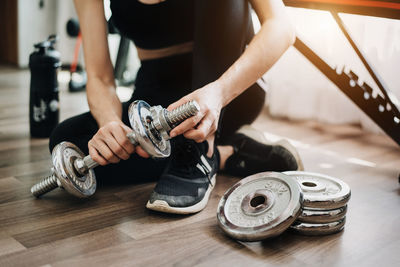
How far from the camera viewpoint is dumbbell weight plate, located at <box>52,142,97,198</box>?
41.3 inches

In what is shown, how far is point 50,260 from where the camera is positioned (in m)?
0.91

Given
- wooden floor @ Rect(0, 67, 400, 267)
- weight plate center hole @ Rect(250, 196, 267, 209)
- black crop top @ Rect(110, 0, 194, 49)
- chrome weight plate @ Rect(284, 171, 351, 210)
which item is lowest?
wooden floor @ Rect(0, 67, 400, 267)

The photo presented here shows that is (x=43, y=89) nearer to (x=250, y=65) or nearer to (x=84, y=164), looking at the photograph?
(x=84, y=164)

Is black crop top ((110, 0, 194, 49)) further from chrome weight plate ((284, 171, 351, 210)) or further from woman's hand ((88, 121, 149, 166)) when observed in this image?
chrome weight plate ((284, 171, 351, 210))

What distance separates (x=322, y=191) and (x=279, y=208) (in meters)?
0.14

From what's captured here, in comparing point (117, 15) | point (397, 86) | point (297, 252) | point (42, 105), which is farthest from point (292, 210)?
point (42, 105)

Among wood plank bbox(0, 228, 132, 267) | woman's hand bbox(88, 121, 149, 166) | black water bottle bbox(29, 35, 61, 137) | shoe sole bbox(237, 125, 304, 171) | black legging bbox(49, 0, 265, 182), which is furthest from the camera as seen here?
black water bottle bbox(29, 35, 61, 137)

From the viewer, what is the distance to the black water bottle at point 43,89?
1694 mm

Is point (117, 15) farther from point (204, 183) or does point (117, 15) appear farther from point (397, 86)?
point (397, 86)

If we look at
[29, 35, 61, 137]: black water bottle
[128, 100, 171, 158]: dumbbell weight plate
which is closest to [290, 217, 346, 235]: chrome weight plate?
[128, 100, 171, 158]: dumbbell weight plate

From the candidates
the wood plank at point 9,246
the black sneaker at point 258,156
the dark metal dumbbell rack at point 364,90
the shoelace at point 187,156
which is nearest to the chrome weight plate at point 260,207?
the shoelace at point 187,156

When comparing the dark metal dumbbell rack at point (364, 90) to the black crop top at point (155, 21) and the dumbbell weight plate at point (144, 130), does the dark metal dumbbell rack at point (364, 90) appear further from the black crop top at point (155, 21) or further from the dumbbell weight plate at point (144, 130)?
the dumbbell weight plate at point (144, 130)

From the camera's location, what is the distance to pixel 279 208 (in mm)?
995

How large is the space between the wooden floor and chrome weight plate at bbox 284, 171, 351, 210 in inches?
2.9
